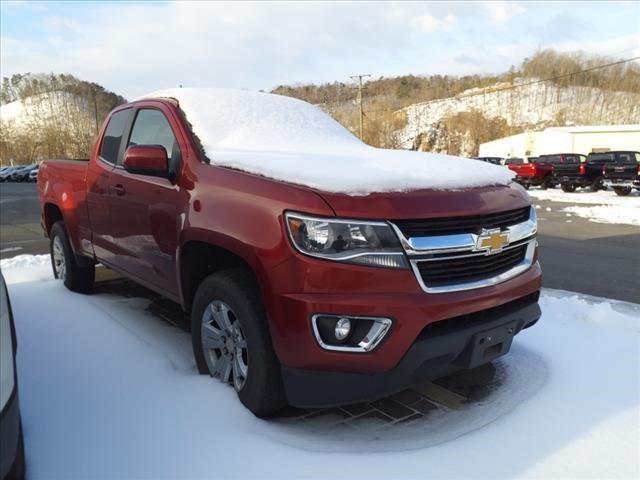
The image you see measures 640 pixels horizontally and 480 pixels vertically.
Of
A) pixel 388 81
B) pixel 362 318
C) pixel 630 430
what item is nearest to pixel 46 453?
pixel 362 318

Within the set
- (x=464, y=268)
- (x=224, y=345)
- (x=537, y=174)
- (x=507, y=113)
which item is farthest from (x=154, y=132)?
(x=507, y=113)

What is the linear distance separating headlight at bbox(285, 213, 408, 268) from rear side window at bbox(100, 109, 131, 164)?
2496 millimetres

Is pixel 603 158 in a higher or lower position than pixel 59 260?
lower

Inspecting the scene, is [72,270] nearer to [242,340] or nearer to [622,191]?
[242,340]

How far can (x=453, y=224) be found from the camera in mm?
2389

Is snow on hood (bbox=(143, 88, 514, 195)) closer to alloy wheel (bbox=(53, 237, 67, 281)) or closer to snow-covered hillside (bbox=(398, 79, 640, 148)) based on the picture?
alloy wheel (bbox=(53, 237, 67, 281))

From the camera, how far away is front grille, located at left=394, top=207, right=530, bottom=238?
228 cm

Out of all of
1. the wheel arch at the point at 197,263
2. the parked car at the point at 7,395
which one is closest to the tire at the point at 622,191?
the wheel arch at the point at 197,263

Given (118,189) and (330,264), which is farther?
(118,189)

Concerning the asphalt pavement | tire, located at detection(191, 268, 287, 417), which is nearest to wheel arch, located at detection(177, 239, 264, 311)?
tire, located at detection(191, 268, 287, 417)

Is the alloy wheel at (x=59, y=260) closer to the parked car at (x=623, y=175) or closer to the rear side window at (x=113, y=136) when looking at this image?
the rear side window at (x=113, y=136)

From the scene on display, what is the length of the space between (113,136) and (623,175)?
19.9 metres

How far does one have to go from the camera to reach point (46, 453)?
229cm

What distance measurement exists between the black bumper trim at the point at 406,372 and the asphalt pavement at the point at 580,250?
3.55 m
